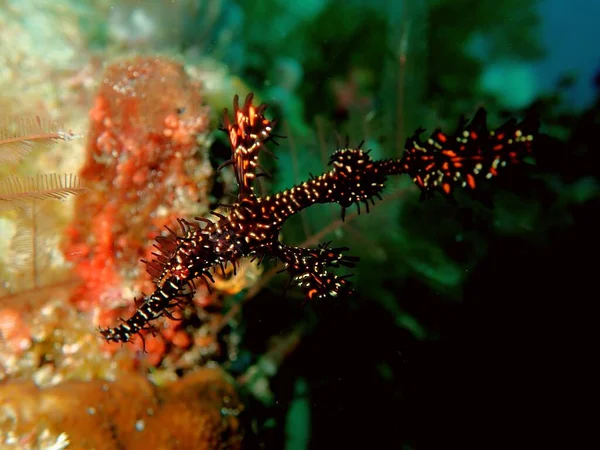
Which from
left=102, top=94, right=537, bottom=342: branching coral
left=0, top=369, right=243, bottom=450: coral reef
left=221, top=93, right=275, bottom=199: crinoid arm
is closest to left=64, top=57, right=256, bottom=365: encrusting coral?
left=0, top=369, right=243, bottom=450: coral reef

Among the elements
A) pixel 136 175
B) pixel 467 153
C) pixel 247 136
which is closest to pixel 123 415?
pixel 136 175

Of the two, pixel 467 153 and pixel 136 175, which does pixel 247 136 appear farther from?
pixel 467 153

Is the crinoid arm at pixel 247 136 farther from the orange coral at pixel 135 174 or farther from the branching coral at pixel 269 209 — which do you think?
the orange coral at pixel 135 174

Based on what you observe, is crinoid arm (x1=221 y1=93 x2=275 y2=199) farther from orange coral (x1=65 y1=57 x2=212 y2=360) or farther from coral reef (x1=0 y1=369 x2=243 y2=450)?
coral reef (x1=0 y1=369 x2=243 y2=450)

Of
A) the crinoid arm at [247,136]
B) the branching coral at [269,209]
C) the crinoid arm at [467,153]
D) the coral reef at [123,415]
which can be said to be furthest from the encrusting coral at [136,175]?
the crinoid arm at [467,153]

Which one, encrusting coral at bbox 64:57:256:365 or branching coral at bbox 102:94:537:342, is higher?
encrusting coral at bbox 64:57:256:365

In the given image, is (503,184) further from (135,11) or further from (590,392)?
(135,11)

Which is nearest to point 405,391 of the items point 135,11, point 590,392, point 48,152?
point 590,392
